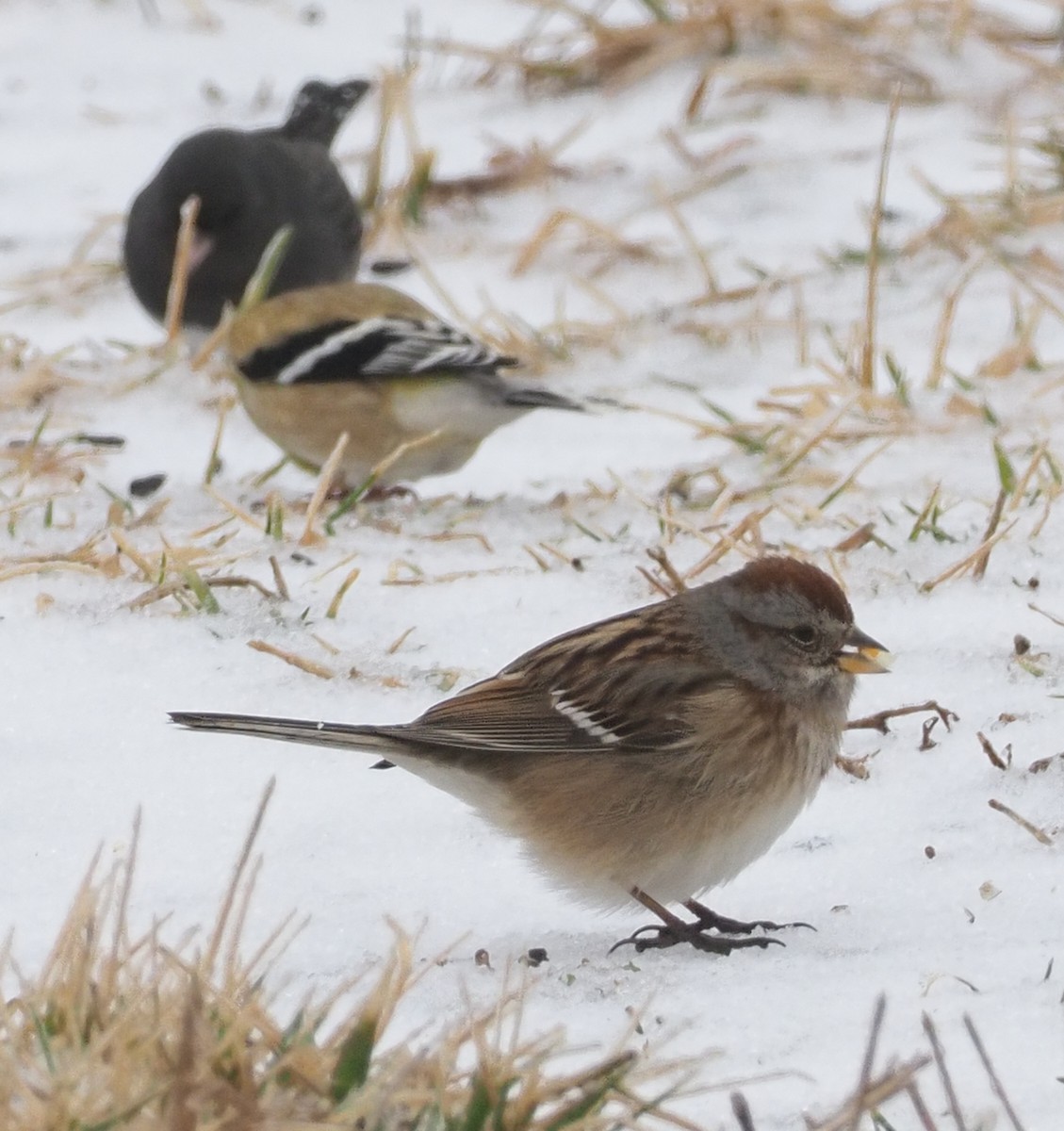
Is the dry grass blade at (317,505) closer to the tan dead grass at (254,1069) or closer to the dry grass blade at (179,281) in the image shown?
the dry grass blade at (179,281)

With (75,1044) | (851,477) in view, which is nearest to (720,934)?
(75,1044)

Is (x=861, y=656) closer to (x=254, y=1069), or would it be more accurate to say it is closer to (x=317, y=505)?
(x=254, y=1069)

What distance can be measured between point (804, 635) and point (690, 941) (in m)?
0.66

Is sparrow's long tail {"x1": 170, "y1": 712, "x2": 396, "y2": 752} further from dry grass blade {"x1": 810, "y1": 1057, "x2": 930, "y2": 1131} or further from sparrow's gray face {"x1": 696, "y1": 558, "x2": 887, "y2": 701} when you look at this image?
dry grass blade {"x1": 810, "y1": 1057, "x2": 930, "y2": 1131}

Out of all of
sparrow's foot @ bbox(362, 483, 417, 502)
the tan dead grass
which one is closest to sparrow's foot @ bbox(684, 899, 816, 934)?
the tan dead grass

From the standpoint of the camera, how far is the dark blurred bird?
7895 mm

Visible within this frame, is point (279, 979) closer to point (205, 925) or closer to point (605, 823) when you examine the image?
point (205, 925)

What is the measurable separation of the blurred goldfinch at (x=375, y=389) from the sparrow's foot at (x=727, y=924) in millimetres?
2767

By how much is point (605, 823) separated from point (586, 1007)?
1.52ft

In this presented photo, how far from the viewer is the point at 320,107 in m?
8.46

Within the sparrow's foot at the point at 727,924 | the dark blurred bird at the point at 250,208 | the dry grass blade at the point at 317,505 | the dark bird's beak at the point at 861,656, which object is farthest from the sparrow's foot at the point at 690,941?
the dark blurred bird at the point at 250,208

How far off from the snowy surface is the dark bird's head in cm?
48

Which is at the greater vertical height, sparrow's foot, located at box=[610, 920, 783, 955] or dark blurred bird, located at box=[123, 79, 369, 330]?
sparrow's foot, located at box=[610, 920, 783, 955]

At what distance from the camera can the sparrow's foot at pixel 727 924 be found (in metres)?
3.40
